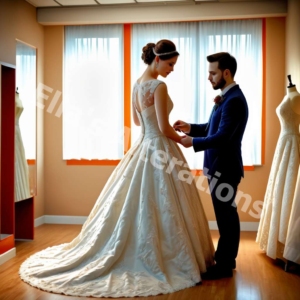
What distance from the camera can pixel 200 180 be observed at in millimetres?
6035

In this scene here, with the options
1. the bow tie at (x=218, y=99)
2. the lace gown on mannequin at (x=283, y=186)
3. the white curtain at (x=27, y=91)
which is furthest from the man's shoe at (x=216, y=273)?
the white curtain at (x=27, y=91)

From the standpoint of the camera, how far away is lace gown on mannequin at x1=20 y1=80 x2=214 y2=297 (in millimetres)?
3441

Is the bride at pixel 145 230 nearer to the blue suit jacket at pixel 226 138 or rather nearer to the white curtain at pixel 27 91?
the blue suit jacket at pixel 226 138

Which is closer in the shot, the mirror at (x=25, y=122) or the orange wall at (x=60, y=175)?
the mirror at (x=25, y=122)

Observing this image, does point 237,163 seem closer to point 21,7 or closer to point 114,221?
point 114,221

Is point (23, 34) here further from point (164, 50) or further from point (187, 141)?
point (187, 141)

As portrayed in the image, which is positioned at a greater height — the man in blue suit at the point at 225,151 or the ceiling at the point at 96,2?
the ceiling at the point at 96,2

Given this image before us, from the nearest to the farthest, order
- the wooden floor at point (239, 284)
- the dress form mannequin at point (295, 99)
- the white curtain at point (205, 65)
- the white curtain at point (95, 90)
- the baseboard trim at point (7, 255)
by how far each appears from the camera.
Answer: the wooden floor at point (239, 284) < the baseboard trim at point (7, 255) < the dress form mannequin at point (295, 99) < the white curtain at point (205, 65) < the white curtain at point (95, 90)

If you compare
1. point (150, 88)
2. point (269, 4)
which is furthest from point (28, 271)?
point (269, 4)

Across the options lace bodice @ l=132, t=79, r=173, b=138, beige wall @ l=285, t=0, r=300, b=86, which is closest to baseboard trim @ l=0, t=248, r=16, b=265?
lace bodice @ l=132, t=79, r=173, b=138

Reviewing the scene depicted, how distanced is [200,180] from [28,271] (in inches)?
108

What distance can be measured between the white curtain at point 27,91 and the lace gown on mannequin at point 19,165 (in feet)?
0.29

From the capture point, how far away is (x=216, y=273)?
379cm

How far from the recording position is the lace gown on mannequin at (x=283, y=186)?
4.28 meters
